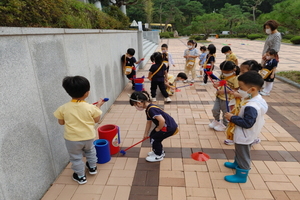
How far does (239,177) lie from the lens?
102 inches

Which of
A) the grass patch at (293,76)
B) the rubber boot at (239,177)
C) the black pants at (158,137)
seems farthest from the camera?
the grass patch at (293,76)

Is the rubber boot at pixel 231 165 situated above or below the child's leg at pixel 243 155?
below

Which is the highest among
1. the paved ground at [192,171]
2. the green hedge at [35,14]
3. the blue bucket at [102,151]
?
the green hedge at [35,14]

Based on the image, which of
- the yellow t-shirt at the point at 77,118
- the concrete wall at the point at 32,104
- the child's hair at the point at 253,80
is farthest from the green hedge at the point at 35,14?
the child's hair at the point at 253,80

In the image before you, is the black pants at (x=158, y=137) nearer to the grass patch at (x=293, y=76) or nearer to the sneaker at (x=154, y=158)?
the sneaker at (x=154, y=158)

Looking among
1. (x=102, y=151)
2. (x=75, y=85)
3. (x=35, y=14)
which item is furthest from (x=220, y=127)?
(x=35, y=14)

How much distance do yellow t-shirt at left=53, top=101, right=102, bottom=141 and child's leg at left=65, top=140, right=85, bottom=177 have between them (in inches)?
2.6

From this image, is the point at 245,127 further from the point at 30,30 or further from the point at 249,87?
the point at 30,30

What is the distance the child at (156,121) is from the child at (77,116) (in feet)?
1.63

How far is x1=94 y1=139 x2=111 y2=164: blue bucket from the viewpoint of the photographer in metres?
2.90

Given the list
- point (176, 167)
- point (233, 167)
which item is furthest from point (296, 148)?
point (176, 167)

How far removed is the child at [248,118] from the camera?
221 centimetres

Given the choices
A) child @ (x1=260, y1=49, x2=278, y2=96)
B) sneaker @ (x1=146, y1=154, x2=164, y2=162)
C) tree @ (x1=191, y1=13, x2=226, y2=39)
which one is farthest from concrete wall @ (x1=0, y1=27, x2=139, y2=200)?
tree @ (x1=191, y1=13, x2=226, y2=39)

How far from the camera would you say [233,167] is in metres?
2.88
